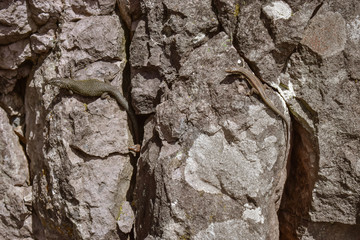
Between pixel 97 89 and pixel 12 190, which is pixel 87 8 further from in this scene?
pixel 12 190

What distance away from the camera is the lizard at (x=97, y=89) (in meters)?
4.32

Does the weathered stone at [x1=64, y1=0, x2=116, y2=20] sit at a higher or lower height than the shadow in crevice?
higher

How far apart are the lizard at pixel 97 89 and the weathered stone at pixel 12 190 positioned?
4.77 feet

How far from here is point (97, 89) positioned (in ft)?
14.3

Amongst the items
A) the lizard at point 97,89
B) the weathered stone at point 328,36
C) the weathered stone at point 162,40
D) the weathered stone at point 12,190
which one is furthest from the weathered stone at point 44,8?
the weathered stone at point 328,36

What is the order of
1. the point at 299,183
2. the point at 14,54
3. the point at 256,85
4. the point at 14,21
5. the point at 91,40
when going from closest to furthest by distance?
the point at 256,85
the point at 299,183
the point at 91,40
the point at 14,21
the point at 14,54

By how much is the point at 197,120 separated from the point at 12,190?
329 cm

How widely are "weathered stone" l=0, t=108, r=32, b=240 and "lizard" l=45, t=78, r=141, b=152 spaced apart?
1.45 m

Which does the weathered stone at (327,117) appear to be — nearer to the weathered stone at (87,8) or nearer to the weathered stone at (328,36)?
the weathered stone at (328,36)

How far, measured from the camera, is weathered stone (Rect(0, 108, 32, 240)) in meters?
5.01

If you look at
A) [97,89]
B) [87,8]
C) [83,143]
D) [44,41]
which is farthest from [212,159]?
[44,41]

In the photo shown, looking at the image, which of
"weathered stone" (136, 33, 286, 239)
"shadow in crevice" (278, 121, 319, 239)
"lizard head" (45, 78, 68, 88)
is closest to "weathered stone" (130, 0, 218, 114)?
"weathered stone" (136, 33, 286, 239)

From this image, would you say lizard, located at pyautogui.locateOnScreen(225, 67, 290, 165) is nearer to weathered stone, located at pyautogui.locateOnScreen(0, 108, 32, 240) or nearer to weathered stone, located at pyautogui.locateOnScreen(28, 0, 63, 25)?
weathered stone, located at pyautogui.locateOnScreen(28, 0, 63, 25)

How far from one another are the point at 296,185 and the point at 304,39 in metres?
1.92
